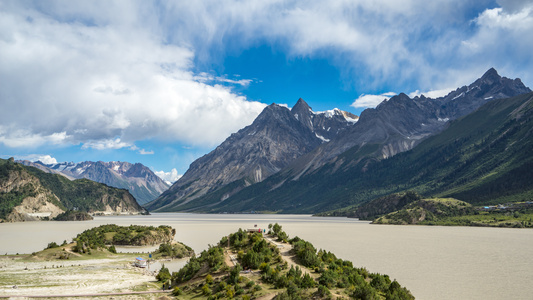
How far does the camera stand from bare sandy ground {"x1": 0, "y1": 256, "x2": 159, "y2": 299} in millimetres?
59281

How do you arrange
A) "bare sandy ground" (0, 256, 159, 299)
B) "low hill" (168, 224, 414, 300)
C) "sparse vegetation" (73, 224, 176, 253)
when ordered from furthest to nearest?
"sparse vegetation" (73, 224, 176, 253) < "bare sandy ground" (0, 256, 159, 299) < "low hill" (168, 224, 414, 300)

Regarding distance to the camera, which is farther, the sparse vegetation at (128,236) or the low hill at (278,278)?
the sparse vegetation at (128,236)

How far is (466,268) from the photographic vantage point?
3342 inches

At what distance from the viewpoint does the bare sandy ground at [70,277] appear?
59.3 m

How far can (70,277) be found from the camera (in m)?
70.4

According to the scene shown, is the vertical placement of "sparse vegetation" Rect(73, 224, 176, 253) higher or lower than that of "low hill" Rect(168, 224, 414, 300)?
higher

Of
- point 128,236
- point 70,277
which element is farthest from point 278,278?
point 128,236

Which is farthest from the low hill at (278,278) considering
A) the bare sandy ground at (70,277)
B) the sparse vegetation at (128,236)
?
the sparse vegetation at (128,236)

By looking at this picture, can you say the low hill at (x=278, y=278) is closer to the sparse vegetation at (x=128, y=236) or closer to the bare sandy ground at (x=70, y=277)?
the bare sandy ground at (x=70, y=277)

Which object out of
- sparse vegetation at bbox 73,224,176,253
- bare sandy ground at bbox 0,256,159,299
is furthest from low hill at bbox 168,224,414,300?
sparse vegetation at bbox 73,224,176,253

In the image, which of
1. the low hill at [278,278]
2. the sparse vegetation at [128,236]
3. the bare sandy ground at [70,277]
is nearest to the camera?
the low hill at [278,278]

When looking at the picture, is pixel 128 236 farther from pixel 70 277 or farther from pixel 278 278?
pixel 278 278

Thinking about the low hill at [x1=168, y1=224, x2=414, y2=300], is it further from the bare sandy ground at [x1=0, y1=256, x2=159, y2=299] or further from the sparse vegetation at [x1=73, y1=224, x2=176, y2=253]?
the sparse vegetation at [x1=73, y1=224, x2=176, y2=253]

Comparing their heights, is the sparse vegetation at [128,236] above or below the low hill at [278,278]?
above
